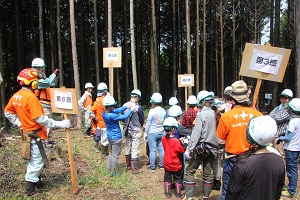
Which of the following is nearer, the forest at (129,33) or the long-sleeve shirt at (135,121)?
the long-sleeve shirt at (135,121)

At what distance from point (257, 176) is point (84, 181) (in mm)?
4273

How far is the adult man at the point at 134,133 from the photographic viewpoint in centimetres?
670

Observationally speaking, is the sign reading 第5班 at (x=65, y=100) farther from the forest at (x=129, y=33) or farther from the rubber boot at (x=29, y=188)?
the forest at (x=129, y=33)

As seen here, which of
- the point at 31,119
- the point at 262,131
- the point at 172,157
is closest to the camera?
the point at 262,131

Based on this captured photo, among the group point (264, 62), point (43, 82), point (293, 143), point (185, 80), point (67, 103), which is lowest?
point (293, 143)

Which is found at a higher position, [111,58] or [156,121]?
[111,58]

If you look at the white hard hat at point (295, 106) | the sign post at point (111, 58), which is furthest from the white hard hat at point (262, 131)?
the sign post at point (111, 58)

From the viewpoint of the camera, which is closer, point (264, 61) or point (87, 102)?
point (264, 61)

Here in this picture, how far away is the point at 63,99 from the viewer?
4.85m

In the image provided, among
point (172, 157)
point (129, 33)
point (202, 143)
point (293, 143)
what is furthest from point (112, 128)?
point (129, 33)

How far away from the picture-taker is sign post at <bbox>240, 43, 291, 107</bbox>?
443cm

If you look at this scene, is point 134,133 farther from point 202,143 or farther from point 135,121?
point 202,143

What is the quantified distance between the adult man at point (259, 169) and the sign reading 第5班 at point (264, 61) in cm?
245

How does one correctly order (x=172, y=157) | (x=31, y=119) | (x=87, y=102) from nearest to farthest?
(x=31, y=119) → (x=172, y=157) → (x=87, y=102)
